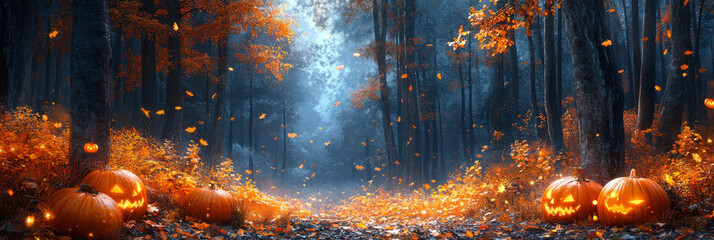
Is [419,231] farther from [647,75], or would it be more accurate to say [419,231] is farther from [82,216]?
[647,75]

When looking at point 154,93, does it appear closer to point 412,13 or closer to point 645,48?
point 412,13

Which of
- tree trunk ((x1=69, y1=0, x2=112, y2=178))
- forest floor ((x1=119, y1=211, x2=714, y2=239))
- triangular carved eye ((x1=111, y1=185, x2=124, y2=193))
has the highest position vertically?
tree trunk ((x1=69, y1=0, x2=112, y2=178))

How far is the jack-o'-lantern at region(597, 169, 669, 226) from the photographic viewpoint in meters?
5.16

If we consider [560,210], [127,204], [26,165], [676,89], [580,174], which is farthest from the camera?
[676,89]

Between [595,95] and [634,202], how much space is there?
201 cm

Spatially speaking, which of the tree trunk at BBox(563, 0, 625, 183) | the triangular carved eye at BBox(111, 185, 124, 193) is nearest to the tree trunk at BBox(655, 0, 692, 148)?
the tree trunk at BBox(563, 0, 625, 183)

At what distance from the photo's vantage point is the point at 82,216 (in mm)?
4234

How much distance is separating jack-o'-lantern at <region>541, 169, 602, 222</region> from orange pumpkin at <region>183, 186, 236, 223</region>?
5.09m

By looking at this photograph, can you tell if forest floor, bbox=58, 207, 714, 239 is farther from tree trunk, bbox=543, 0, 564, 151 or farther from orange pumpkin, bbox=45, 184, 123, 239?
tree trunk, bbox=543, 0, 564, 151

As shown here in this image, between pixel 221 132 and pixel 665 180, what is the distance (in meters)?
15.1

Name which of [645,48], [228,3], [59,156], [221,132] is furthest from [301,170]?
[59,156]

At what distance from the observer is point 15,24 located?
348 inches

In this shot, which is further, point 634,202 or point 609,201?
point 609,201

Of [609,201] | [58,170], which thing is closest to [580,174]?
[609,201]
